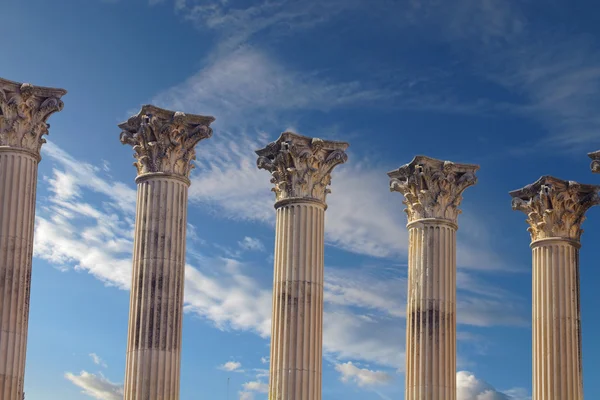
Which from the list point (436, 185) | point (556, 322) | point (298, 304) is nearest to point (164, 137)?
Result: point (298, 304)

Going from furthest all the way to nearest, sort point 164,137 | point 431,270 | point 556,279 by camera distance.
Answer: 1. point 556,279
2. point 431,270
3. point 164,137

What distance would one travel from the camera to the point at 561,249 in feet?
235

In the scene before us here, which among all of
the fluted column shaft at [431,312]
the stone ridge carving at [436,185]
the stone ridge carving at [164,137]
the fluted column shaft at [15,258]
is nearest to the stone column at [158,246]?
the stone ridge carving at [164,137]

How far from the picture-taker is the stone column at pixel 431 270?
223ft

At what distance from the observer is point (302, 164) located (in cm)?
6838


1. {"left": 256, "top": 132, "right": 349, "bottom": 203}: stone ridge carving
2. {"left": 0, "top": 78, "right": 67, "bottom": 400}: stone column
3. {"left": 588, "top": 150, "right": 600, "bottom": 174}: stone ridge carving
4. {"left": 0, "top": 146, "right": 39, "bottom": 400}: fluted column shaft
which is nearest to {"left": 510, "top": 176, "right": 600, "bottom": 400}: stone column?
{"left": 588, "top": 150, "right": 600, "bottom": 174}: stone ridge carving

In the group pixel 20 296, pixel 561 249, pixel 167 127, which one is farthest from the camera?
pixel 561 249

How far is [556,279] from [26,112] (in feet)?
88.9

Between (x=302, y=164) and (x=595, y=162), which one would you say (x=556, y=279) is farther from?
(x=302, y=164)

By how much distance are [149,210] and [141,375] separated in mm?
7630

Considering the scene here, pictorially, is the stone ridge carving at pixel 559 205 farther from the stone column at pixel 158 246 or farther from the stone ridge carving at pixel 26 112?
the stone ridge carving at pixel 26 112

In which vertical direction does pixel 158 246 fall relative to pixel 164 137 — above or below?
below

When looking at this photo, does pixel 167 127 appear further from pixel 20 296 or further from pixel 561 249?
pixel 561 249

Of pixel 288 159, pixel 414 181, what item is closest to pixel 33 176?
pixel 288 159
